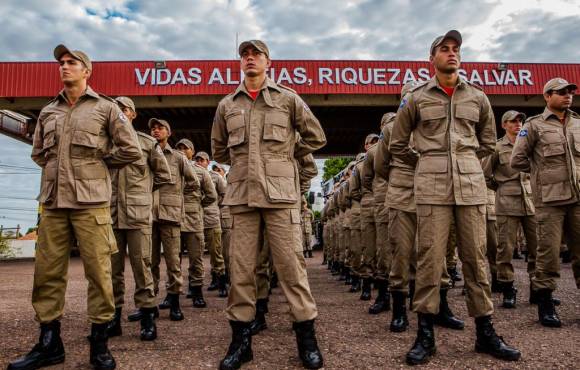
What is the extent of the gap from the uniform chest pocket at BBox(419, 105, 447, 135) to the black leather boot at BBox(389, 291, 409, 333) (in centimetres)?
165

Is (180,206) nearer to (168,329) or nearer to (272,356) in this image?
(168,329)

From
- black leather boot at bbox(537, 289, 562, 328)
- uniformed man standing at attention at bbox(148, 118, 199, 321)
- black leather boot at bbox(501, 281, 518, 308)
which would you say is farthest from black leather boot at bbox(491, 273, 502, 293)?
uniformed man standing at attention at bbox(148, 118, 199, 321)

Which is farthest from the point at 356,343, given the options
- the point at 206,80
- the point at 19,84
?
the point at 19,84

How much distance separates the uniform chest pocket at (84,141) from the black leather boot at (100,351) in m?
1.21

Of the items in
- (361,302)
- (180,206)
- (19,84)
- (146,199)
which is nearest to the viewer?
(146,199)

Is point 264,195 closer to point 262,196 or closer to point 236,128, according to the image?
point 262,196

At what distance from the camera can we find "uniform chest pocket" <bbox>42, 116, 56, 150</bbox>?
10.5 ft

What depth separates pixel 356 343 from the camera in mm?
3561

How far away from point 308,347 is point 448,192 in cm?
147

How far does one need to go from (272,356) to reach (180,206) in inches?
95.1

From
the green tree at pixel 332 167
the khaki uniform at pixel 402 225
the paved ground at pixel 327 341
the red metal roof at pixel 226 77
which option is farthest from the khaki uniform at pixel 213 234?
the green tree at pixel 332 167

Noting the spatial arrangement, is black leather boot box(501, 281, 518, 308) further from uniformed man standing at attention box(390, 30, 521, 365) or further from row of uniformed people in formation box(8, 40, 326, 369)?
row of uniformed people in formation box(8, 40, 326, 369)

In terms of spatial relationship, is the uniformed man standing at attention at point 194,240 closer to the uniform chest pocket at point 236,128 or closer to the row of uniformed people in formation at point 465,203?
the row of uniformed people in formation at point 465,203

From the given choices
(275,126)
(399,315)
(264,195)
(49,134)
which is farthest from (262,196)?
(399,315)
